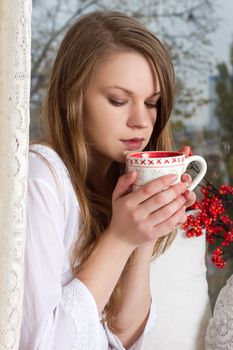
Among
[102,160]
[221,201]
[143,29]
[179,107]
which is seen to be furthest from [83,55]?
[179,107]

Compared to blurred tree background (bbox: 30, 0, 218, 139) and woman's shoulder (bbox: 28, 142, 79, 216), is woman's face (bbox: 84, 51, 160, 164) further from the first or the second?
blurred tree background (bbox: 30, 0, 218, 139)

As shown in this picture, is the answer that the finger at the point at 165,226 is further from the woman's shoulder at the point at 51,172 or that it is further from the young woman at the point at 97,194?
the woman's shoulder at the point at 51,172

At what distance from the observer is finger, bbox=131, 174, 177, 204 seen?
1018 millimetres

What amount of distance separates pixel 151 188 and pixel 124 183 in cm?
6

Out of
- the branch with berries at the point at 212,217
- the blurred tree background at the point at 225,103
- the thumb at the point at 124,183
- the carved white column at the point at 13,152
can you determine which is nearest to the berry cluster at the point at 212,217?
the branch with berries at the point at 212,217

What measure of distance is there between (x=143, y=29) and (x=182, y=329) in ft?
2.51

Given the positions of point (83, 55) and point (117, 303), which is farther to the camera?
point (117, 303)

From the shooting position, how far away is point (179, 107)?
9.21ft

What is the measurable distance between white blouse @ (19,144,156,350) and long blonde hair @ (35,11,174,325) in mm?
74

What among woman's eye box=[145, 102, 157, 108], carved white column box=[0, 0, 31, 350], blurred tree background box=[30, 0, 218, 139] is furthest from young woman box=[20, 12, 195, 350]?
blurred tree background box=[30, 0, 218, 139]

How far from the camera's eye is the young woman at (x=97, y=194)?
1029 millimetres

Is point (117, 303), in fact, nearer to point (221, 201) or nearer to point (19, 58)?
point (221, 201)

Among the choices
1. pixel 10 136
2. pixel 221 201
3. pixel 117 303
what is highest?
pixel 10 136

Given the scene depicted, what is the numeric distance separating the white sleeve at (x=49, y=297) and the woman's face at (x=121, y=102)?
0.16 m
